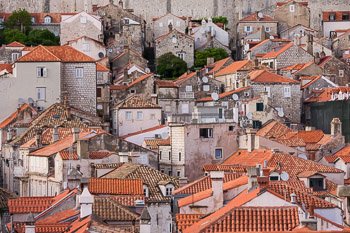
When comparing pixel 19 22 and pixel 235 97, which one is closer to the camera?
pixel 235 97

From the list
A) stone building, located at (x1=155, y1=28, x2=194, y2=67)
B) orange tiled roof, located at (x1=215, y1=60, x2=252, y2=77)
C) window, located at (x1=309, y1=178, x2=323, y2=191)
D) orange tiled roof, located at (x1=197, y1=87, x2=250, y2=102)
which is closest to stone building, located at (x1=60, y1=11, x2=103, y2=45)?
stone building, located at (x1=155, y1=28, x2=194, y2=67)

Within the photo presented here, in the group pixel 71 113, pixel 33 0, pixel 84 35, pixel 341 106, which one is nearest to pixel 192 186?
pixel 71 113

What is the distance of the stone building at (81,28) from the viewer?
119 metres

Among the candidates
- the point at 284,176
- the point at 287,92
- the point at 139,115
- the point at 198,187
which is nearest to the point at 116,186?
the point at 198,187

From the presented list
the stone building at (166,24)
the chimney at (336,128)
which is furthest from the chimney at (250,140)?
the stone building at (166,24)

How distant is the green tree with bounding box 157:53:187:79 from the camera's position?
114875mm

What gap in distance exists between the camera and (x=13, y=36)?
123312mm

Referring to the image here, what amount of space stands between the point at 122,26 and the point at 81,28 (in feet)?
16.2

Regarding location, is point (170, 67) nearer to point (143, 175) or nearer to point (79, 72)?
point (79, 72)

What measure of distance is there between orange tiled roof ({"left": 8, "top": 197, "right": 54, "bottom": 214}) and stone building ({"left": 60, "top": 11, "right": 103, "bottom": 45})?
63006mm

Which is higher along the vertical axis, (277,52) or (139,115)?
(277,52)

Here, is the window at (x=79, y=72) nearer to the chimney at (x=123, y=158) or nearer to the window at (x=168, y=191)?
the chimney at (x=123, y=158)

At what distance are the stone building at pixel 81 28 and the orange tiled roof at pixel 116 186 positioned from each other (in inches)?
2433

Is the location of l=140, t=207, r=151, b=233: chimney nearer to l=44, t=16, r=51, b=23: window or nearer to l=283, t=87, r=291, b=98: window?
l=283, t=87, r=291, b=98: window
